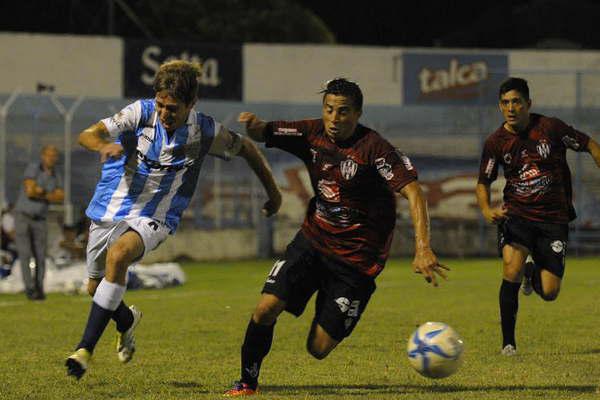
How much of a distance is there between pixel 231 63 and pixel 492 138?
21409 millimetres

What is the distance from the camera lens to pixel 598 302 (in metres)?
16.0

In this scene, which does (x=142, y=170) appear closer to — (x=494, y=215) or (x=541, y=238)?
(x=494, y=215)

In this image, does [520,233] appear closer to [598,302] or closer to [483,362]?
[483,362]

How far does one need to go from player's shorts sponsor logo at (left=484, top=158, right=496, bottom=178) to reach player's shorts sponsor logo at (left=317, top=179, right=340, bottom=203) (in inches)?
125

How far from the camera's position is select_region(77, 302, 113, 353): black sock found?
8.11 metres

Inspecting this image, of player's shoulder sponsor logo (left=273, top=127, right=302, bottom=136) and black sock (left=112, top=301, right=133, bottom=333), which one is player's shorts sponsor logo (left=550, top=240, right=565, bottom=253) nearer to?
player's shoulder sponsor logo (left=273, top=127, right=302, bottom=136)

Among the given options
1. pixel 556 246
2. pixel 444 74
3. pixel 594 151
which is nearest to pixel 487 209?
pixel 556 246

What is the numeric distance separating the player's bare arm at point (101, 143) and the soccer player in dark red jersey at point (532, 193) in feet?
12.2

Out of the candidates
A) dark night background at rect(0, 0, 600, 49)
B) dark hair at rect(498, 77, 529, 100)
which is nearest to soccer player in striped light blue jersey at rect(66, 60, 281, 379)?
dark hair at rect(498, 77, 529, 100)

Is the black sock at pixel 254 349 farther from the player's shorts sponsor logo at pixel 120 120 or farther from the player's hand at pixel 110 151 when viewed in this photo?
the player's shorts sponsor logo at pixel 120 120

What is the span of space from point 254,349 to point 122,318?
1534 mm

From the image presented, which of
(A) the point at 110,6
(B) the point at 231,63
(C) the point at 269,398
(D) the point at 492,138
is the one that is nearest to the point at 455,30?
(A) the point at 110,6

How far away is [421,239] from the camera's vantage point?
24.6ft

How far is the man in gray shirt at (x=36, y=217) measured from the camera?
17453mm
